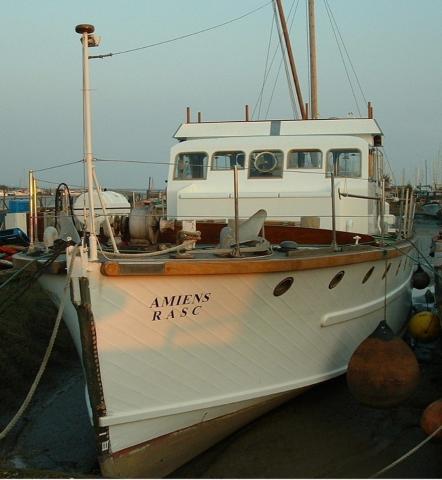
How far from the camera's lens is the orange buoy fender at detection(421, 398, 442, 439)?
6.15m

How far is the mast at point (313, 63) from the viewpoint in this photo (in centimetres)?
1205

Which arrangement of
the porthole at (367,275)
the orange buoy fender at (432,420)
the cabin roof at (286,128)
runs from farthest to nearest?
the cabin roof at (286,128) → the porthole at (367,275) → the orange buoy fender at (432,420)

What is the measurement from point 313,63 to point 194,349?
8428 mm

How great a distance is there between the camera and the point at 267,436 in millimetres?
6805

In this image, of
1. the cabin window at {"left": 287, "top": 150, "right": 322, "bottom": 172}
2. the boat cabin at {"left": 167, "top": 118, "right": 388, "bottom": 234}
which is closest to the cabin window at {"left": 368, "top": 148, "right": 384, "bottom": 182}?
the boat cabin at {"left": 167, "top": 118, "right": 388, "bottom": 234}

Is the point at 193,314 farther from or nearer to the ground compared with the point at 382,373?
farther from the ground

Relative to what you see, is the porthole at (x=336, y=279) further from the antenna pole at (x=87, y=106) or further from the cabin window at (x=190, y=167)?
the cabin window at (x=190, y=167)

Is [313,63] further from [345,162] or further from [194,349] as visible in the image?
[194,349]

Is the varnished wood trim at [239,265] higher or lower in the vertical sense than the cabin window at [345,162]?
lower

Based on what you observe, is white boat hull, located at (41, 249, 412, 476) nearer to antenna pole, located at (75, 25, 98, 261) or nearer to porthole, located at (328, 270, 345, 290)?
porthole, located at (328, 270, 345, 290)

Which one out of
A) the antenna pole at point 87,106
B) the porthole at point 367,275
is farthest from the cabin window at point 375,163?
the antenna pole at point 87,106

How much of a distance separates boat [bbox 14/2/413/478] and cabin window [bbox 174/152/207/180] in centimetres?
196

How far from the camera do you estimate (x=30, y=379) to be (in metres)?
8.41

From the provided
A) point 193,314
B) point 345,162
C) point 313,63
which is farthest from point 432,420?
point 313,63
